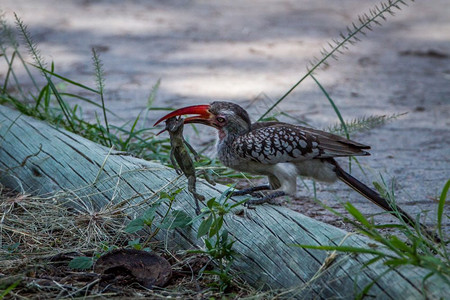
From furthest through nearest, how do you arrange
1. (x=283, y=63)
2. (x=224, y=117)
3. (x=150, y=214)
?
(x=283, y=63) < (x=224, y=117) < (x=150, y=214)

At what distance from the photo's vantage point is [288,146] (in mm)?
3354

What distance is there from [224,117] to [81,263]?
1092 mm

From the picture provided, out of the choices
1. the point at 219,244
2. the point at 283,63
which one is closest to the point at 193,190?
the point at 219,244

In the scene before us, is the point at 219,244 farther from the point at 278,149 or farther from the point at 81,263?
the point at 278,149

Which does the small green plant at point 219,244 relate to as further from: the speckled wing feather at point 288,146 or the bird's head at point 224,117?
the bird's head at point 224,117

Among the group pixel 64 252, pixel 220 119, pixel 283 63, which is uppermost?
pixel 220 119

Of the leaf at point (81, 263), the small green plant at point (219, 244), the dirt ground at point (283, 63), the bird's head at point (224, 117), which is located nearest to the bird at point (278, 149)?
the bird's head at point (224, 117)

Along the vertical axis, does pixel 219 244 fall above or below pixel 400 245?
below

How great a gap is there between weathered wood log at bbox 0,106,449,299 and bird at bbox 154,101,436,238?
0.25 metres

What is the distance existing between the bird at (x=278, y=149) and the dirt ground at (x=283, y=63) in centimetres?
41

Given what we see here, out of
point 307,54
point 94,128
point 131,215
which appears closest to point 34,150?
point 94,128

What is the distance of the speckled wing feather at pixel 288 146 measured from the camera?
10.9ft

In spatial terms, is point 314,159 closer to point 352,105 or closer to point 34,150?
point 34,150

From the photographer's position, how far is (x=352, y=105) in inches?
242
